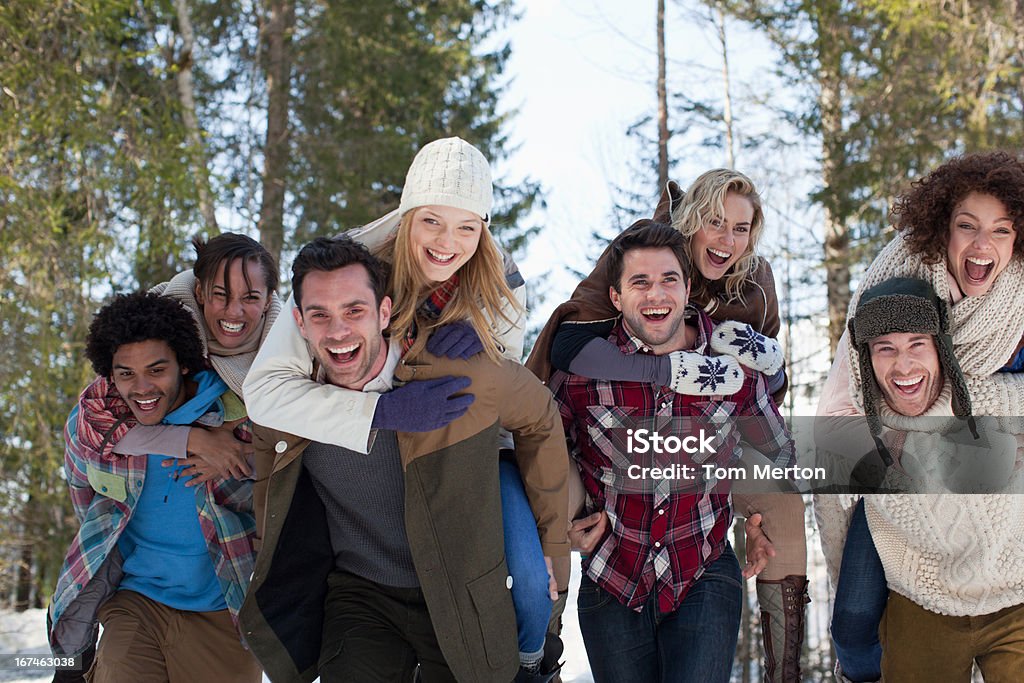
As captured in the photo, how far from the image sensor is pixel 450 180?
3.23m

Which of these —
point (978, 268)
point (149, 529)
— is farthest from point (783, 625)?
point (149, 529)

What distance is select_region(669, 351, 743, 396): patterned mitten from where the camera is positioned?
3.44 meters

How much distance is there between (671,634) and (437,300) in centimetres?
151

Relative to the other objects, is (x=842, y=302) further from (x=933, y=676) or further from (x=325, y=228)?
(x=933, y=676)

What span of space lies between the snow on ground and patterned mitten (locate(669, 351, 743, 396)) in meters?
Result: 1.79

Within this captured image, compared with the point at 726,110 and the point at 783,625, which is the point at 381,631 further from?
the point at 726,110

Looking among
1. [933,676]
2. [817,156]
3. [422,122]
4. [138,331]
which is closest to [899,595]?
[933,676]

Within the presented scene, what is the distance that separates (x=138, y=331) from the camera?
3.57m

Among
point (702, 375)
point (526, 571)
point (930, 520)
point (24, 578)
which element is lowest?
point (24, 578)

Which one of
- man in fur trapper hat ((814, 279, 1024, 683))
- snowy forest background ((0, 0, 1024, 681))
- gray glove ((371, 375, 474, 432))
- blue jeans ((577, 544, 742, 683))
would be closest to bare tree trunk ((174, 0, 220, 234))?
snowy forest background ((0, 0, 1024, 681))

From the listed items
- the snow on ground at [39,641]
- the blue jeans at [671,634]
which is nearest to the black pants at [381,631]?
the blue jeans at [671,634]

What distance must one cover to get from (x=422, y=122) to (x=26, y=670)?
31.5 feet

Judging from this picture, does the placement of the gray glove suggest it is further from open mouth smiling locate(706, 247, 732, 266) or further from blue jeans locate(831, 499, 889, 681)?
blue jeans locate(831, 499, 889, 681)

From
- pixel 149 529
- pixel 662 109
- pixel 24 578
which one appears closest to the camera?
pixel 149 529
